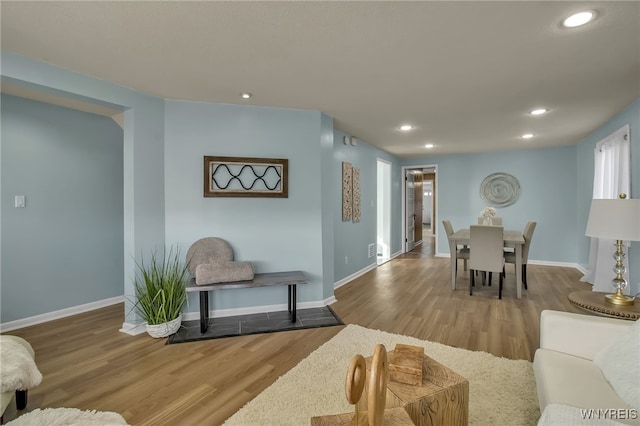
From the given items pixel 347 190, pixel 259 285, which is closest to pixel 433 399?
pixel 259 285

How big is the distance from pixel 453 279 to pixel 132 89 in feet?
14.7

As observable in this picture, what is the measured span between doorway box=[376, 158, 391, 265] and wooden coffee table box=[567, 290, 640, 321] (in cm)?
455

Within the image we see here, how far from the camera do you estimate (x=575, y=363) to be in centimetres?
155

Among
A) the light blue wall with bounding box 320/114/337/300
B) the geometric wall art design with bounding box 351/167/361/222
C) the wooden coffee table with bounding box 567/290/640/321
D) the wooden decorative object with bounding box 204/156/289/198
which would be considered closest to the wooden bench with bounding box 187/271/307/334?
the light blue wall with bounding box 320/114/337/300

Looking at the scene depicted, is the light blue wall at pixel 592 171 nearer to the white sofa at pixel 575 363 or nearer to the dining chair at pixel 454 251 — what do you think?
the dining chair at pixel 454 251

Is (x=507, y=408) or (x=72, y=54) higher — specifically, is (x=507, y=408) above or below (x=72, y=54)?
below

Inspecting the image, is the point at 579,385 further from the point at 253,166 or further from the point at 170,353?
the point at 253,166

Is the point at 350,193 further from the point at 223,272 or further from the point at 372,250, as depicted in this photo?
the point at 223,272

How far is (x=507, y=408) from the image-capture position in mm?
1820

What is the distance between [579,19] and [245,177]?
297 cm

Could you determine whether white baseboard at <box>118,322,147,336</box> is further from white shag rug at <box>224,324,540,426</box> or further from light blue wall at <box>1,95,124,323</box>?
white shag rug at <box>224,324,540,426</box>

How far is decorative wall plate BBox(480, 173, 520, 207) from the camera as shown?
6.35m

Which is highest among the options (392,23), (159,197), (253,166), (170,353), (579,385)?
(392,23)

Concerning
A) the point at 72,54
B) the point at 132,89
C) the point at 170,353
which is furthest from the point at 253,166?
the point at 170,353
